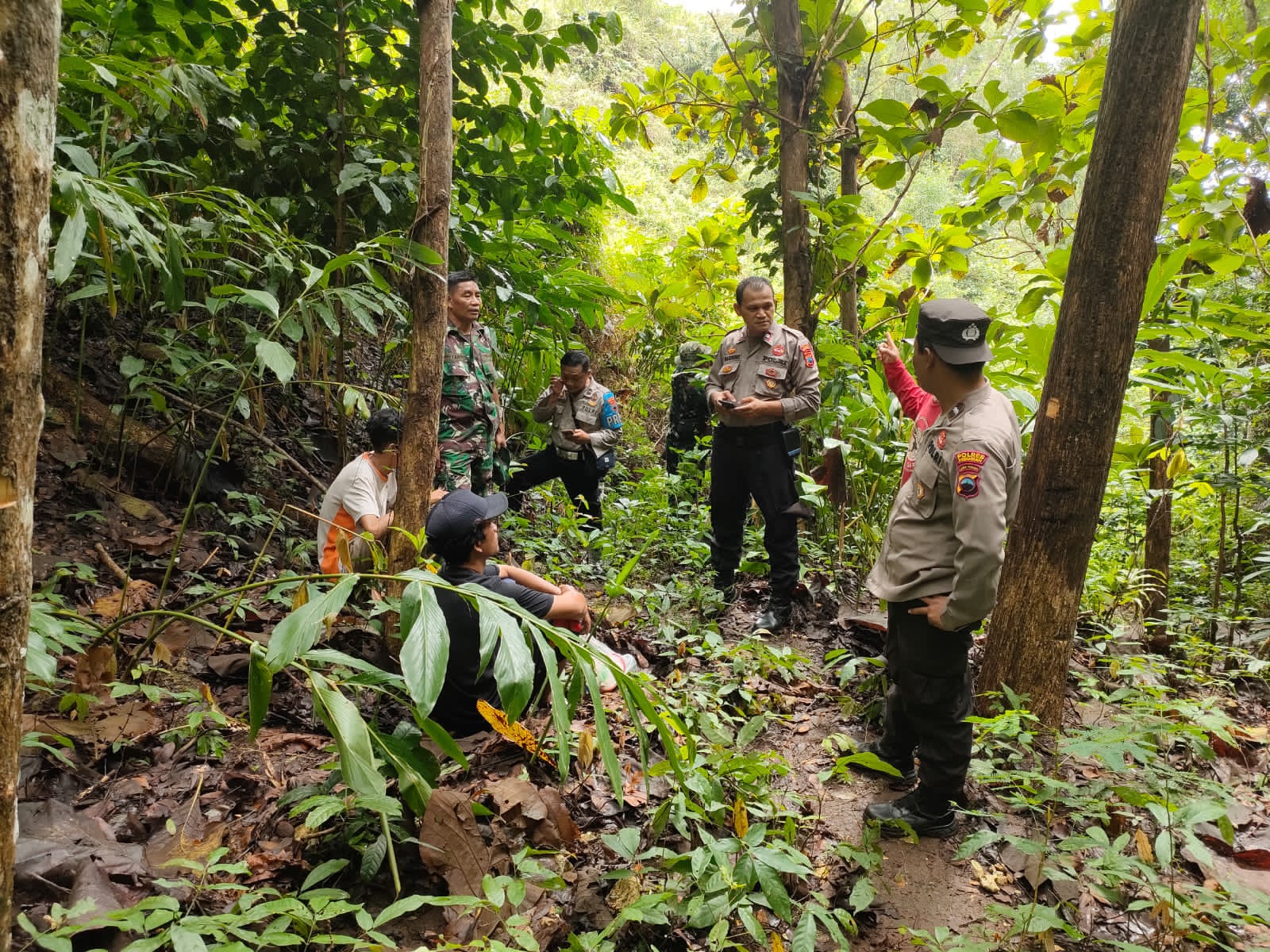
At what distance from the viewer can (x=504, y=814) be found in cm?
239

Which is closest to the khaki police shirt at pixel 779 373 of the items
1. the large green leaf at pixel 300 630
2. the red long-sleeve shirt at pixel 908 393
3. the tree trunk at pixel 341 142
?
the red long-sleeve shirt at pixel 908 393

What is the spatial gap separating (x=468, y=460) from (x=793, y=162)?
3085 mm

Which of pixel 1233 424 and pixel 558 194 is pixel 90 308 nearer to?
pixel 558 194

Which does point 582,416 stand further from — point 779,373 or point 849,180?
point 849,180

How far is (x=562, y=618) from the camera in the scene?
3332 mm

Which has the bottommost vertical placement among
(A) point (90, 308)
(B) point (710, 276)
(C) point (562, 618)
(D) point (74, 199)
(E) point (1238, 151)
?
(C) point (562, 618)

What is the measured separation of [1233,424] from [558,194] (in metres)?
4.40

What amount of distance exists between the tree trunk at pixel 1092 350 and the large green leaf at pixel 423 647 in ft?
8.17

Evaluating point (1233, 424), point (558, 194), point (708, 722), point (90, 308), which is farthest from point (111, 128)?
point (1233, 424)

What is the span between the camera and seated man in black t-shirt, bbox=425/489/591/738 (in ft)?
9.50

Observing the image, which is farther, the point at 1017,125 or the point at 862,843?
the point at 1017,125

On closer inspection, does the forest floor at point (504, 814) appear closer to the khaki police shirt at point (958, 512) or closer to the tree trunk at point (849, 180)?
the khaki police shirt at point (958, 512)

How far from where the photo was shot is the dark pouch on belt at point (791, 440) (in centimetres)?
463

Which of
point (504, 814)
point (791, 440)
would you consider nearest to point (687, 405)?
point (791, 440)
